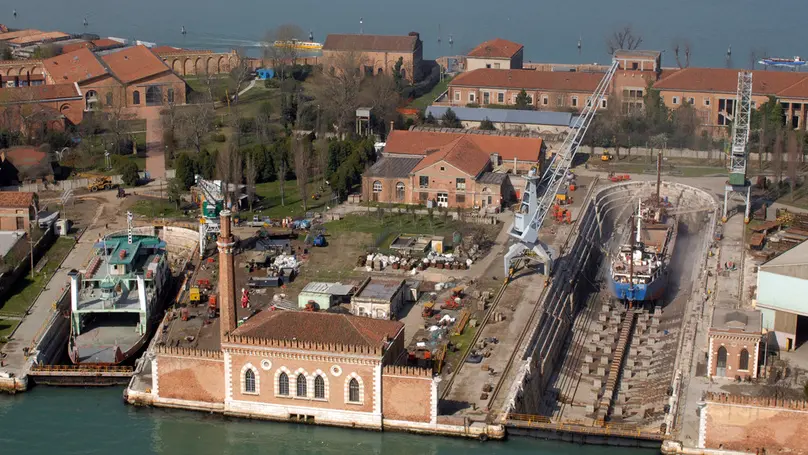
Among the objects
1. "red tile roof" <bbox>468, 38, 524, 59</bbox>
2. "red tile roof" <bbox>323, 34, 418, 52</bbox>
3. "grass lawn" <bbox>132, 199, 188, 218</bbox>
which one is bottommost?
"grass lawn" <bbox>132, 199, 188, 218</bbox>

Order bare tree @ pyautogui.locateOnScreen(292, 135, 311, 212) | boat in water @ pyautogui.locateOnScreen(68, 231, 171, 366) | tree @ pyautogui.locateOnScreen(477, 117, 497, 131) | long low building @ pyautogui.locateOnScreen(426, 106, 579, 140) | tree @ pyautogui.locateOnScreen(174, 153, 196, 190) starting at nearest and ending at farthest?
boat in water @ pyautogui.locateOnScreen(68, 231, 171, 366)
bare tree @ pyautogui.locateOnScreen(292, 135, 311, 212)
tree @ pyautogui.locateOnScreen(174, 153, 196, 190)
long low building @ pyautogui.locateOnScreen(426, 106, 579, 140)
tree @ pyautogui.locateOnScreen(477, 117, 497, 131)

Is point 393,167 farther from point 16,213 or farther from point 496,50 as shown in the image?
point 496,50

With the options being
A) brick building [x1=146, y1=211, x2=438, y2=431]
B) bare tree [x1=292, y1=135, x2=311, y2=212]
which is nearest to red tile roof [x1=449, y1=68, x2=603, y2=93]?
bare tree [x1=292, y1=135, x2=311, y2=212]

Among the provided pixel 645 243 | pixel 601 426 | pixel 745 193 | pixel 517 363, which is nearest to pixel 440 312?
pixel 517 363

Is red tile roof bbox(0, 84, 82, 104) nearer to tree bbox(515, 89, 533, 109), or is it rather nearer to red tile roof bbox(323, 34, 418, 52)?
red tile roof bbox(323, 34, 418, 52)

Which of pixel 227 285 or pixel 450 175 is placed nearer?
pixel 227 285

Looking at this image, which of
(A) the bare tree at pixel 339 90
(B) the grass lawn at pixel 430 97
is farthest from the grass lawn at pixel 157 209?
(B) the grass lawn at pixel 430 97

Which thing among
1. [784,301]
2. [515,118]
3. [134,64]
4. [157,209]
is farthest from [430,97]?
[784,301]
